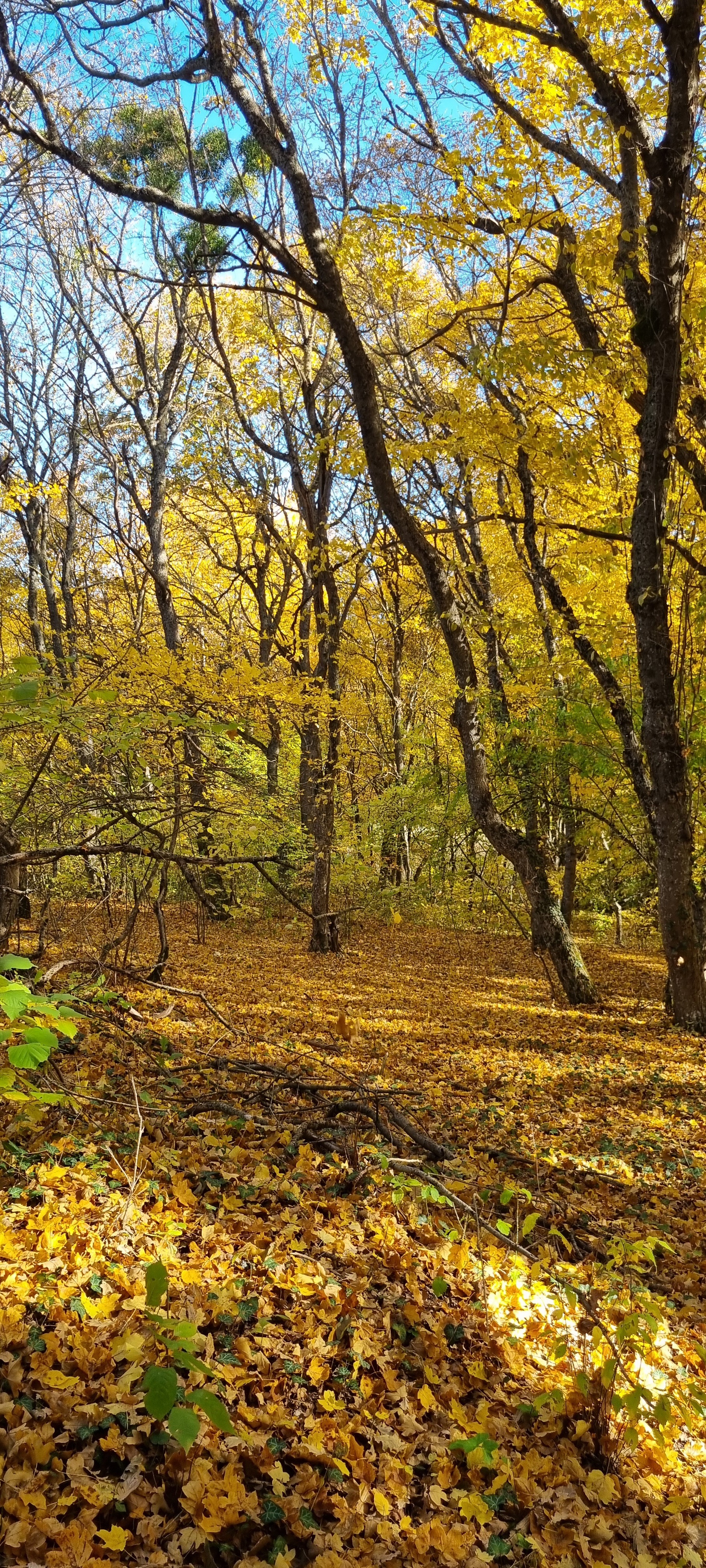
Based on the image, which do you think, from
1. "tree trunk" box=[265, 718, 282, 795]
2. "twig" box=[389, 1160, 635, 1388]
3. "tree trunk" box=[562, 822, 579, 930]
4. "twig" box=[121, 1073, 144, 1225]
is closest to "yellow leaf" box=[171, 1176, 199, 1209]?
"twig" box=[121, 1073, 144, 1225]

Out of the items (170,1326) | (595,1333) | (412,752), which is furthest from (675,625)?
(412,752)

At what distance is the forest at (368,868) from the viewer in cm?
223

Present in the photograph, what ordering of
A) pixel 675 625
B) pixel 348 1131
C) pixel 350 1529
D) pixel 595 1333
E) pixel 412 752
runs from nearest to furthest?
1. pixel 350 1529
2. pixel 595 1333
3. pixel 348 1131
4. pixel 675 625
5. pixel 412 752

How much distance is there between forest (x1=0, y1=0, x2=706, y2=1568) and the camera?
223 cm

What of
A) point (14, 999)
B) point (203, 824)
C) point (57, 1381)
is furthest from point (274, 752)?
point (14, 999)

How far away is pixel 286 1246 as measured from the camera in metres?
3.02

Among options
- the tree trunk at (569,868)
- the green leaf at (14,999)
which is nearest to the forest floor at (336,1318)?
the green leaf at (14,999)

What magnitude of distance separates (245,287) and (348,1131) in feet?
17.6

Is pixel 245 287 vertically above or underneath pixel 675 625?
above

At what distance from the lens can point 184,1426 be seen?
4.85 feet

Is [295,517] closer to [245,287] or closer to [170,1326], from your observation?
[245,287]

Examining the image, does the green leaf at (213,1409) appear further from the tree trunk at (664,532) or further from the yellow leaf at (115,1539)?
the tree trunk at (664,532)

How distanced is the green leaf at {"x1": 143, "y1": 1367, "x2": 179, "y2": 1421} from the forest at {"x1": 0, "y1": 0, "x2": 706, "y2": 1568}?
0.02 metres

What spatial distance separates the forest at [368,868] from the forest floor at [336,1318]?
0.6 inches
